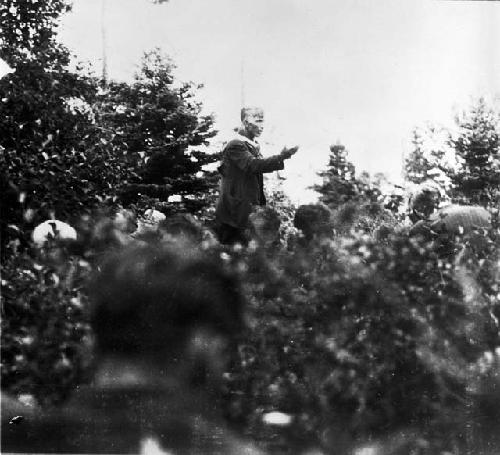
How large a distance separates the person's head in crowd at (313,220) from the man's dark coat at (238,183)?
→ 1432mm

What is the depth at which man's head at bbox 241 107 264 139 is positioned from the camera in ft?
19.4

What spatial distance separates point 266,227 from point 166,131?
66.2 feet

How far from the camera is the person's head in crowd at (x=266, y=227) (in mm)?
3841

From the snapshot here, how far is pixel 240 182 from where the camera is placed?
5801mm

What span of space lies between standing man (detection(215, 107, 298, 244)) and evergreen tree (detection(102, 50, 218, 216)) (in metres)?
16.1

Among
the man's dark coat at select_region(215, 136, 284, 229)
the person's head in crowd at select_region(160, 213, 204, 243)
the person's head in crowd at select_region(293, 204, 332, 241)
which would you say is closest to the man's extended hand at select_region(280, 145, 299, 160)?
the man's dark coat at select_region(215, 136, 284, 229)

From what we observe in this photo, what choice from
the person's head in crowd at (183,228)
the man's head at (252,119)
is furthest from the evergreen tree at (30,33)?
the person's head in crowd at (183,228)

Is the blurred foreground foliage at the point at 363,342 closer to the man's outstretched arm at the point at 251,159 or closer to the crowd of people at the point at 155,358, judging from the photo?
the crowd of people at the point at 155,358

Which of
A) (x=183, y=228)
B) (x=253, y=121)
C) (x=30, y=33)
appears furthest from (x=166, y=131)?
(x=183, y=228)

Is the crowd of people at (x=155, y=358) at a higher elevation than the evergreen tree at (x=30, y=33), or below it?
below

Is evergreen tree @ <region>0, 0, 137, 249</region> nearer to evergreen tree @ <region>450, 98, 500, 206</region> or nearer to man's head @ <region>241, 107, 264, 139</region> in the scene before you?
man's head @ <region>241, 107, 264, 139</region>

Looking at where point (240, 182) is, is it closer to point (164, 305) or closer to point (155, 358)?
point (164, 305)

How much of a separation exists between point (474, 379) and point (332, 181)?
141 ft

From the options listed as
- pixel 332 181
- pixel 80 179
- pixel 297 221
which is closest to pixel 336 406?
pixel 297 221
